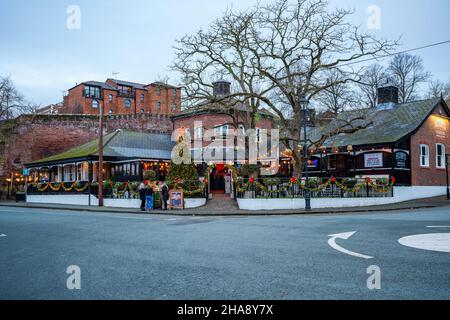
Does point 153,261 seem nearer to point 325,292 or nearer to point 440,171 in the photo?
point 325,292

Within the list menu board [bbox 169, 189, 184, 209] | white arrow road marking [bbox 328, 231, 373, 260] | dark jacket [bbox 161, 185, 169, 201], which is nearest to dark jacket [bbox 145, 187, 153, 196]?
dark jacket [bbox 161, 185, 169, 201]

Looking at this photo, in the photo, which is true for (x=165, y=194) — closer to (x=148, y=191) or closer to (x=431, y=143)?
(x=148, y=191)

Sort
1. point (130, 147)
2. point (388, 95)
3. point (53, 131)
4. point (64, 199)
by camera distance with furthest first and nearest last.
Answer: point (53, 131)
point (130, 147)
point (64, 199)
point (388, 95)

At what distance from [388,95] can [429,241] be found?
28.8 metres

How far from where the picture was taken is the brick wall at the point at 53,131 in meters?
47.2

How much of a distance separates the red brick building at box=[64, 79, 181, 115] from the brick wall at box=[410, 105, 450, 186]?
4274cm

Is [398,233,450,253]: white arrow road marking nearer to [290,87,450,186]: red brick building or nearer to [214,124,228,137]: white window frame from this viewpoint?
[290,87,450,186]: red brick building

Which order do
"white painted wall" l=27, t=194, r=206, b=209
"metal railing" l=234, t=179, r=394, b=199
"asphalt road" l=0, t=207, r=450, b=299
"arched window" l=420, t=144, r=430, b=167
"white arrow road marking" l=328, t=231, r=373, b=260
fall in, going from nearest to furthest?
"asphalt road" l=0, t=207, r=450, b=299 < "white arrow road marking" l=328, t=231, r=373, b=260 < "metal railing" l=234, t=179, r=394, b=199 < "white painted wall" l=27, t=194, r=206, b=209 < "arched window" l=420, t=144, r=430, b=167

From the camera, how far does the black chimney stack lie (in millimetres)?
34031

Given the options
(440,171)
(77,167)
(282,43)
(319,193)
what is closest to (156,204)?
(319,193)

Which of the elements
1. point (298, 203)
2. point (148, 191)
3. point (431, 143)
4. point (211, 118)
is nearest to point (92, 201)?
point (148, 191)

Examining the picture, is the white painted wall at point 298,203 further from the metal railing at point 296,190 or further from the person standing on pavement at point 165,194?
the person standing on pavement at point 165,194

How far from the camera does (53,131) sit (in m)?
48.7

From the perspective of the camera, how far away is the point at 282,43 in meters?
24.3
